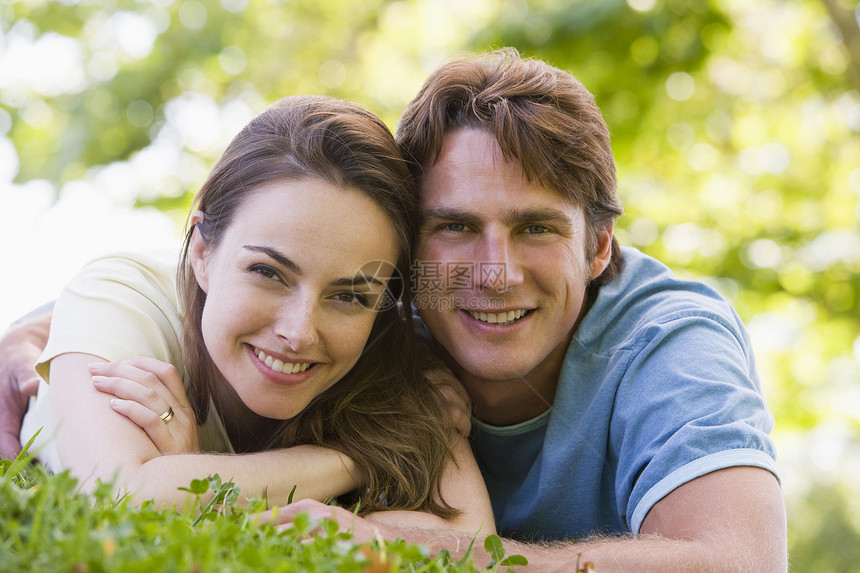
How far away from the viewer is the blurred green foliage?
27.3 ft

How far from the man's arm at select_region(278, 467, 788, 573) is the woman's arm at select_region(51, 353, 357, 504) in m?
0.30

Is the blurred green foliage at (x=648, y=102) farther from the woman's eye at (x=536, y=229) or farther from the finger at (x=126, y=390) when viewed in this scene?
the finger at (x=126, y=390)

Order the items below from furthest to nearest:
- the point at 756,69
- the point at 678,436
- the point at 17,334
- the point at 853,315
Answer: the point at 756,69
the point at 853,315
the point at 17,334
the point at 678,436

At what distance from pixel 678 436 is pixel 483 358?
0.84 m

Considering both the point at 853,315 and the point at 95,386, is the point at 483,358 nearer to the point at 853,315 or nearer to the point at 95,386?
the point at 95,386

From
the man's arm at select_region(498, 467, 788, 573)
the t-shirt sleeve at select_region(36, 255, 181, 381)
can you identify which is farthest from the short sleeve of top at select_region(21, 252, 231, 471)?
the man's arm at select_region(498, 467, 788, 573)

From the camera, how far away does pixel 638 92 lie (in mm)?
8539

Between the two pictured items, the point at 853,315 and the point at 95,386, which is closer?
the point at 95,386

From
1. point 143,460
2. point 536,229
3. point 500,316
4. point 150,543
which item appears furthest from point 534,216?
point 150,543

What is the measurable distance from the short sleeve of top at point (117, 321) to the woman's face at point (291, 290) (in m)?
0.29

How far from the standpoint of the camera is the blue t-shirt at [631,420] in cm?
250

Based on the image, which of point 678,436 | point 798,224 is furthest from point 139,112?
point 678,436

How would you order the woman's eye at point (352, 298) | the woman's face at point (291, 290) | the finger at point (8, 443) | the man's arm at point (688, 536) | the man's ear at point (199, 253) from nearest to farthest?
the man's arm at point (688, 536) < the woman's face at point (291, 290) < the woman's eye at point (352, 298) < the man's ear at point (199, 253) < the finger at point (8, 443)

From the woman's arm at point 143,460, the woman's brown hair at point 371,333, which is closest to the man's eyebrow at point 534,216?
the woman's brown hair at point 371,333
